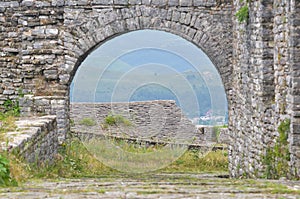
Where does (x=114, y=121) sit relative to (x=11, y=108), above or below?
below

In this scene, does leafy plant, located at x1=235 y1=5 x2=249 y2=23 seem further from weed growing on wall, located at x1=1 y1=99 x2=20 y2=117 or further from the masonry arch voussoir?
Result: weed growing on wall, located at x1=1 y1=99 x2=20 y2=117

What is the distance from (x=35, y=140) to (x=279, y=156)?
3.13 m

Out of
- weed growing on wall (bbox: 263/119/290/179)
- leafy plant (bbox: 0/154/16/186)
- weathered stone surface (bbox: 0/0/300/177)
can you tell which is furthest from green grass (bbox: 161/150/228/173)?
leafy plant (bbox: 0/154/16/186)

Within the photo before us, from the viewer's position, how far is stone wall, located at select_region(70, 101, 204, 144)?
620 inches

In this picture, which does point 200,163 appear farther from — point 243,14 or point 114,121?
point 243,14

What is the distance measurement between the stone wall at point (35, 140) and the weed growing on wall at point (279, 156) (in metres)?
3.06

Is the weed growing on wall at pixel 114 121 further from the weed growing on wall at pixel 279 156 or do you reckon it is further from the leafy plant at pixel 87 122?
the weed growing on wall at pixel 279 156

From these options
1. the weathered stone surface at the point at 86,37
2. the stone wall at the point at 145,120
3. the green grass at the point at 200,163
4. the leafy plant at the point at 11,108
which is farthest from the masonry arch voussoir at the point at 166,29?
the stone wall at the point at 145,120

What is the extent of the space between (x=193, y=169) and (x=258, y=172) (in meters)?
4.44

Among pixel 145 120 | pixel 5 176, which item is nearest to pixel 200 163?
pixel 145 120

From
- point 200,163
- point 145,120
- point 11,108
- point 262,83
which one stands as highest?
point 262,83

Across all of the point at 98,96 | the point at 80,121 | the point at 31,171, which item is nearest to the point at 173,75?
the point at 98,96

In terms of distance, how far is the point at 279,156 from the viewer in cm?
749

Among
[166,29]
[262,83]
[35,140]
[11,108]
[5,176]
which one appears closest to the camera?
[5,176]
